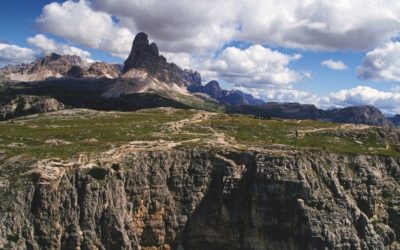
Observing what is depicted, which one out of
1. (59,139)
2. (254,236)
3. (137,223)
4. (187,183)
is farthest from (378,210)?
(59,139)

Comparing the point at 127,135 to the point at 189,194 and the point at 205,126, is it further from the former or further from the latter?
the point at 205,126

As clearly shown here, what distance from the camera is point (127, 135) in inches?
4515

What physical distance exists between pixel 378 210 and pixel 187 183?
45.6m

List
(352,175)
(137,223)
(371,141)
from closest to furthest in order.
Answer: (137,223)
(352,175)
(371,141)

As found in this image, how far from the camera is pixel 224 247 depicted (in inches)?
3713

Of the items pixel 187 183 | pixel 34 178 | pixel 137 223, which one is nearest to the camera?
pixel 34 178

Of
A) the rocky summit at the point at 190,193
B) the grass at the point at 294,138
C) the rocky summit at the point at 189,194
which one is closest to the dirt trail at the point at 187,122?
the grass at the point at 294,138

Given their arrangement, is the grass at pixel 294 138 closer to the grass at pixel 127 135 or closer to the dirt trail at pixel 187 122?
the grass at pixel 127 135

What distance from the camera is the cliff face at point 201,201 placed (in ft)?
270

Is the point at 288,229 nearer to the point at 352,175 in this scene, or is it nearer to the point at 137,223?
the point at 352,175

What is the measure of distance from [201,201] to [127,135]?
29.6 metres

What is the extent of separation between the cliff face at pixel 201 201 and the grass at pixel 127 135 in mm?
7670

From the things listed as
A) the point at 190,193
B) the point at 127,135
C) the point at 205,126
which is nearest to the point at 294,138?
the point at 205,126

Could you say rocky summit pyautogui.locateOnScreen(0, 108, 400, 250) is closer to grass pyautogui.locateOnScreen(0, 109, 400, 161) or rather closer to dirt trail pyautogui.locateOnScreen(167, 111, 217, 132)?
grass pyautogui.locateOnScreen(0, 109, 400, 161)
